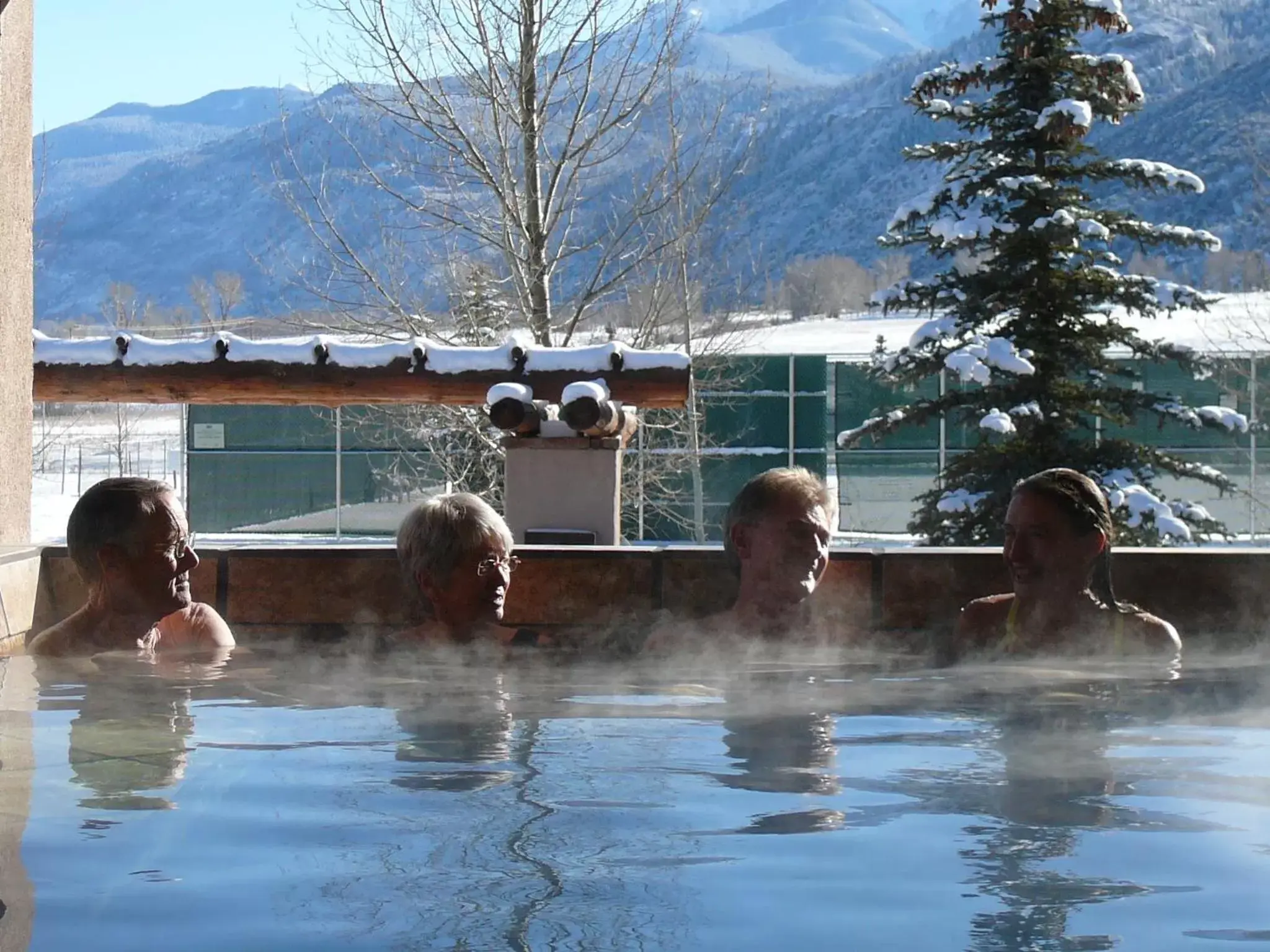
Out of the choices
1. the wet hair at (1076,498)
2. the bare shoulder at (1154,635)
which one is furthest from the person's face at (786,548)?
the bare shoulder at (1154,635)

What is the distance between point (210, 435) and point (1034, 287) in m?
10.2

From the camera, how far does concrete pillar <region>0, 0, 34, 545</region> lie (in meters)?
4.14

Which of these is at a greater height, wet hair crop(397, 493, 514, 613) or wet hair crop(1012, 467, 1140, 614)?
wet hair crop(1012, 467, 1140, 614)

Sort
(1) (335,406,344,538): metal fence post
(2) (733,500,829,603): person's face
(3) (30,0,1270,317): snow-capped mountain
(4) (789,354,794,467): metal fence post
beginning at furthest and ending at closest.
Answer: (3) (30,0,1270,317): snow-capped mountain < (4) (789,354,794,467): metal fence post < (1) (335,406,344,538): metal fence post < (2) (733,500,829,603): person's face

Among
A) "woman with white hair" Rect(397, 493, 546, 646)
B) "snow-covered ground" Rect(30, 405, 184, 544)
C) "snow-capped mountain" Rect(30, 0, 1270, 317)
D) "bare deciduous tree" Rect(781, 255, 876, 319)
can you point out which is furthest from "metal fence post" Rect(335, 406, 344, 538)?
"snow-capped mountain" Rect(30, 0, 1270, 317)

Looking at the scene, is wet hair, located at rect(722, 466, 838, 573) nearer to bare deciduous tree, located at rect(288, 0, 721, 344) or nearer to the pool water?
the pool water

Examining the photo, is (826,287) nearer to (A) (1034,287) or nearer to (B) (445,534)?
(A) (1034,287)

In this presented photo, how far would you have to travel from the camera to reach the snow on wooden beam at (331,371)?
6.89m

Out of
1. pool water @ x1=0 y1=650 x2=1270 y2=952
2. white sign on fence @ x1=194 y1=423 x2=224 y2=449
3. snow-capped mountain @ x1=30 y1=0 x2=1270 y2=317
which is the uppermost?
snow-capped mountain @ x1=30 y1=0 x2=1270 y2=317

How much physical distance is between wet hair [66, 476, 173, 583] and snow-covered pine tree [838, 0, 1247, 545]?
827cm

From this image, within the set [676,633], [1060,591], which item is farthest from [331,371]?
[1060,591]

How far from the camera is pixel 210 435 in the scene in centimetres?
1766

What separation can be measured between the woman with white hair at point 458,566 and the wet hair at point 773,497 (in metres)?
0.57

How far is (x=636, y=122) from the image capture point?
41.2ft
